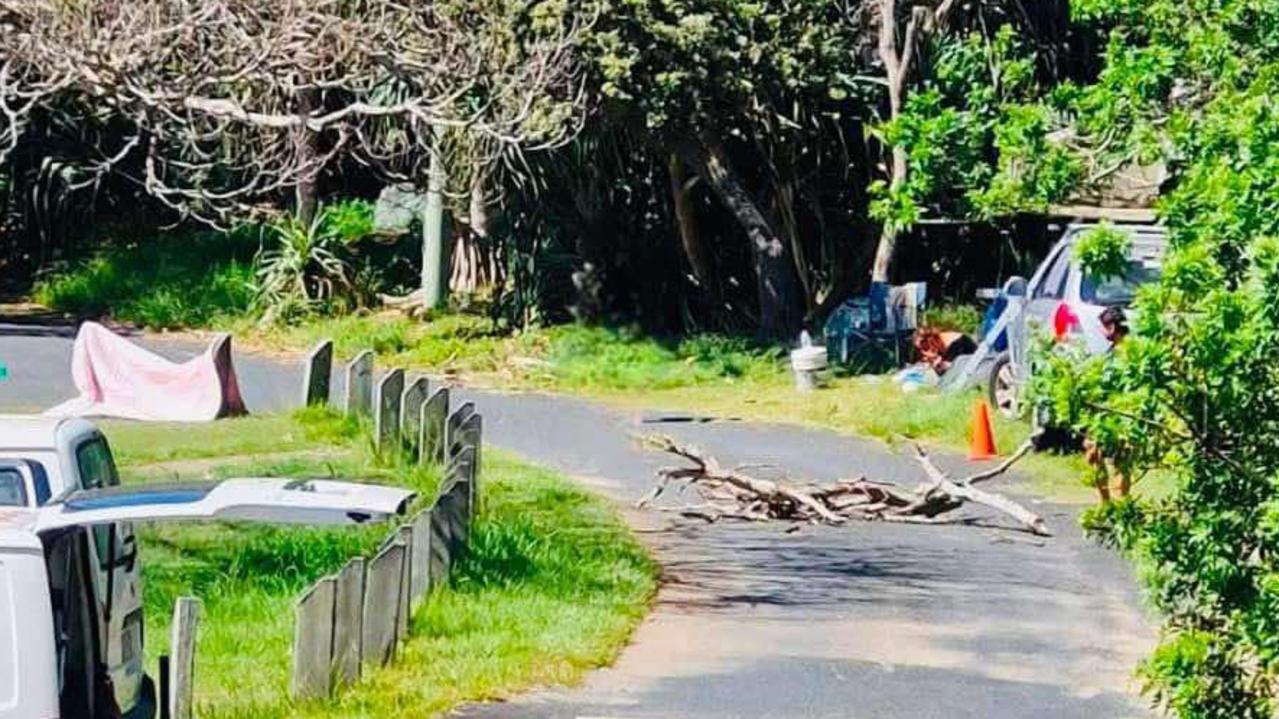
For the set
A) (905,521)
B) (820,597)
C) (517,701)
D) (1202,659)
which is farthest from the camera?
(905,521)

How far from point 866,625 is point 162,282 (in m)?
23.5

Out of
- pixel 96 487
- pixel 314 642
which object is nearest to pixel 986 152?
pixel 314 642

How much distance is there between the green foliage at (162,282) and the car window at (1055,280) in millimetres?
15311

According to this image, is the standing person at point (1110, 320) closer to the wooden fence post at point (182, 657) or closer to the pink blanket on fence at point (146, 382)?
the pink blanket on fence at point (146, 382)

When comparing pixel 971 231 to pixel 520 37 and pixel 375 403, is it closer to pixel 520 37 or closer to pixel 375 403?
pixel 520 37

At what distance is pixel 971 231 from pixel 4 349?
12.4 metres

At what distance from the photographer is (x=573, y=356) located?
2991cm

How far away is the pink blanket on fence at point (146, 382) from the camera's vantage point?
2484 cm

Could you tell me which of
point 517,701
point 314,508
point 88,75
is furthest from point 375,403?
point 314,508

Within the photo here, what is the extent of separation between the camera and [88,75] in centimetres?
1608

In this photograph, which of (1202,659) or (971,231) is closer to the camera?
(1202,659)

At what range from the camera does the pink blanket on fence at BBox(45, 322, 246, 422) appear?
24.8m

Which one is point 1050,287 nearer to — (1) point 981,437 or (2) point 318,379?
(1) point 981,437

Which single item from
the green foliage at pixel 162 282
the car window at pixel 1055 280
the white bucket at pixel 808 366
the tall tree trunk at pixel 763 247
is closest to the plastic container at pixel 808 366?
the white bucket at pixel 808 366
